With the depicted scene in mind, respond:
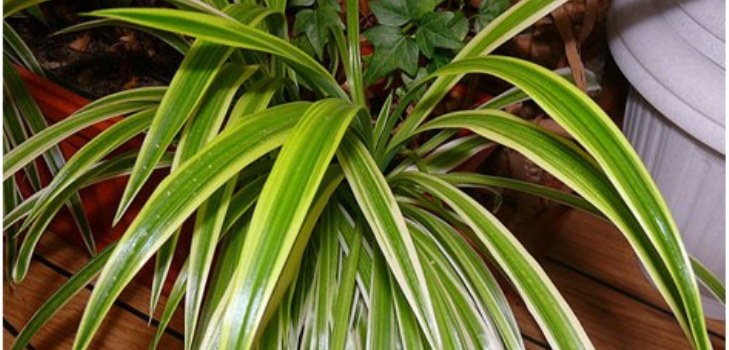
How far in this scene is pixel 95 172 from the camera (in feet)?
3.02

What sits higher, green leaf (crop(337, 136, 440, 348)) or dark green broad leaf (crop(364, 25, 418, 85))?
dark green broad leaf (crop(364, 25, 418, 85))

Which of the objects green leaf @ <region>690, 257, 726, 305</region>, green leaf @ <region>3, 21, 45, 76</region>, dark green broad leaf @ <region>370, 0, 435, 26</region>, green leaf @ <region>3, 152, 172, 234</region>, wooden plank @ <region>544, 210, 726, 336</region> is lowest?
green leaf @ <region>690, 257, 726, 305</region>

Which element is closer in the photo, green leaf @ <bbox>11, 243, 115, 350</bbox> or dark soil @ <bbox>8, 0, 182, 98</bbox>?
green leaf @ <bbox>11, 243, 115, 350</bbox>

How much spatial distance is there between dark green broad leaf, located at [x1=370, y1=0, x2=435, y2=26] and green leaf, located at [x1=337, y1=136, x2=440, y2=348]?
26cm

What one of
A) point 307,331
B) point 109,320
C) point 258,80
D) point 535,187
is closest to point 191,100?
point 258,80

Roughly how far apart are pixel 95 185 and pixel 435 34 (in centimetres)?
51

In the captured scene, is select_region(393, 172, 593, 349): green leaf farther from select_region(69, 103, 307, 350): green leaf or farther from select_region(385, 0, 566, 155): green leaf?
select_region(69, 103, 307, 350): green leaf

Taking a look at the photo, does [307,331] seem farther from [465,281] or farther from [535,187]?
[535,187]

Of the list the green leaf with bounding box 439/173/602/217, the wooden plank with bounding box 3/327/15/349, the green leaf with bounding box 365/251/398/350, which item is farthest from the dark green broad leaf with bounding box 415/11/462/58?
the wooden plank with bounding box 3/327/15/349

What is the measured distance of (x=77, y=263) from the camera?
1295 millimetres

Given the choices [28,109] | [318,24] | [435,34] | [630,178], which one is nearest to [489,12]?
[435,34]

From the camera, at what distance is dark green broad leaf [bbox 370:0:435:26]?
955 mm

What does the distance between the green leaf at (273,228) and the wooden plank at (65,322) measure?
613 millimetres

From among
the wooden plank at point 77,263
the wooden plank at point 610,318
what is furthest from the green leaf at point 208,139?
the wooden plank at point 610,318
